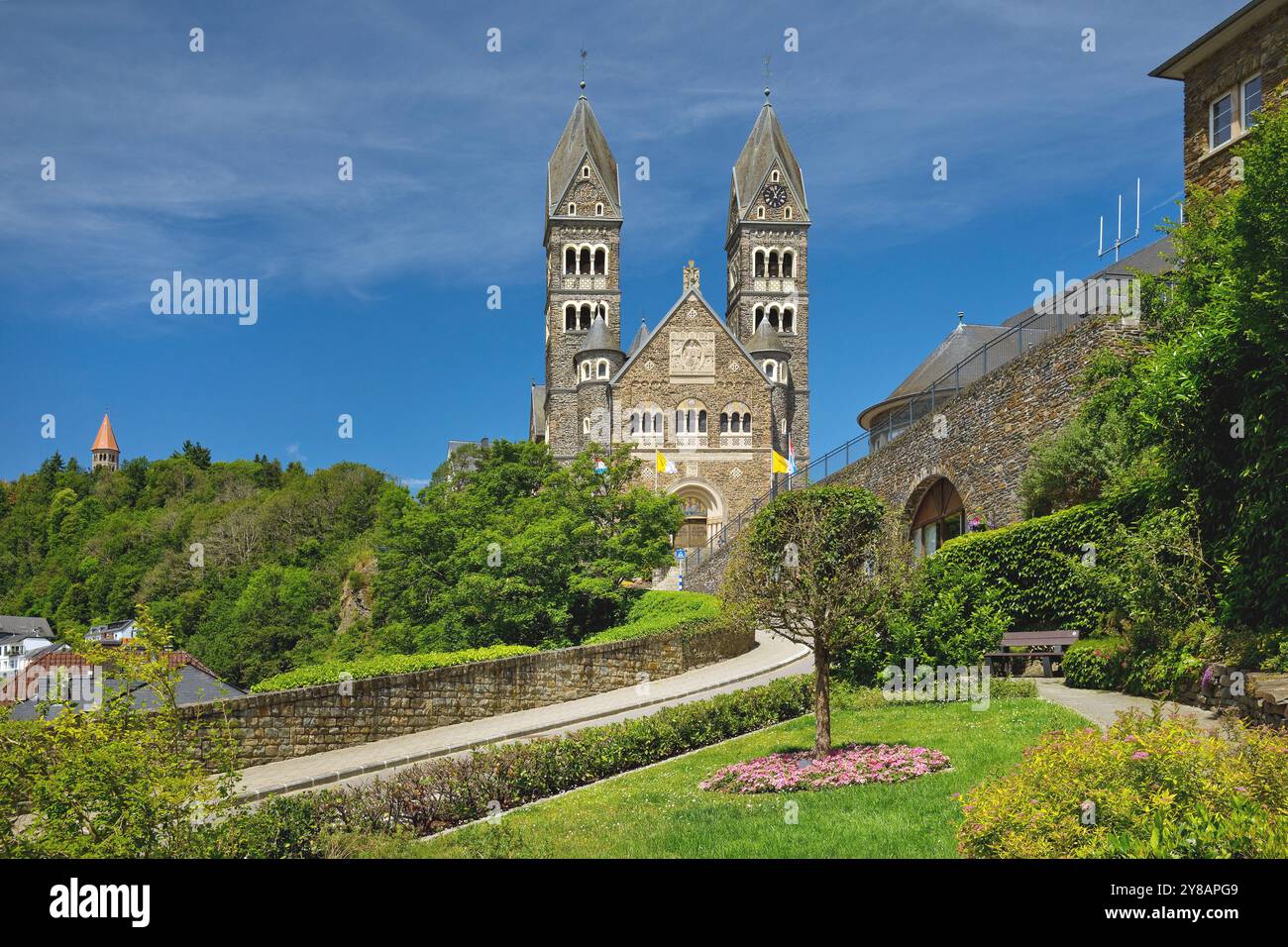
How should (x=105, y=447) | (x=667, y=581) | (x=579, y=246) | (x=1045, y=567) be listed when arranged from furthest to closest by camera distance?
1. (x=105, y=447)
2. (x=579, y=246)
3. (x=667, y=581)
4. (x=1045, y=567)

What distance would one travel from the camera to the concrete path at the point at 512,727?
51.5 ft

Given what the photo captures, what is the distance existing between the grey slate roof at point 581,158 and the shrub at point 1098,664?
64.5 meters

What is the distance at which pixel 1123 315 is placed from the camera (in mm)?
19062

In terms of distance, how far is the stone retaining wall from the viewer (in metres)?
17.2

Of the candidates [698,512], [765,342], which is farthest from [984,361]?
[765,342]

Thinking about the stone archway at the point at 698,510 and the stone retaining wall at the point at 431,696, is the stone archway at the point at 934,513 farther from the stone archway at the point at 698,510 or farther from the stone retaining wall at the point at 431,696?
the stone archway at the point at 698,510

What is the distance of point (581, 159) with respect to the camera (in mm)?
76750

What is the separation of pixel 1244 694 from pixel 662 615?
1893cm

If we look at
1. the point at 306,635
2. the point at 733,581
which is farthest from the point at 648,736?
the point at 306,635

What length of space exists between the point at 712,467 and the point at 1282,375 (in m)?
48.7

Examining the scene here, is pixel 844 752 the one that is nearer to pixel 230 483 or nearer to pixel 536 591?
pixel 536 591

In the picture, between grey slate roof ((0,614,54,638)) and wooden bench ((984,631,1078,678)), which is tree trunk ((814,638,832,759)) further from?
grey slate roof ((0,614,54,638))

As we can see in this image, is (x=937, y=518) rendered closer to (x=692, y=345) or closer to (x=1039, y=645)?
(x=1039, y=645)
